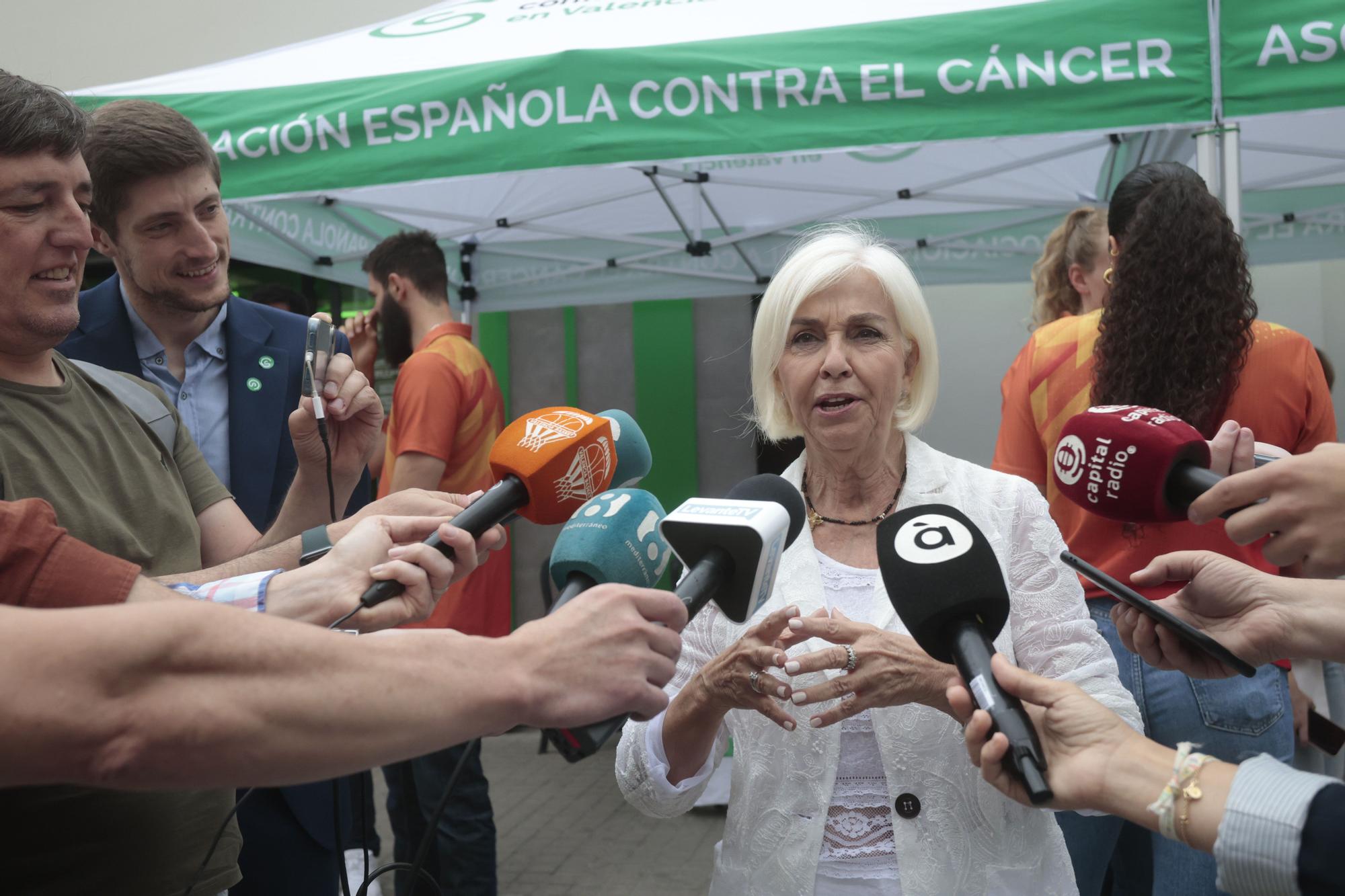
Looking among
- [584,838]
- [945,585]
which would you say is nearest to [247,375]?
[945,585]

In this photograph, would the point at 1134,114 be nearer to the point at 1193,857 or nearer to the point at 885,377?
the point at 885,377

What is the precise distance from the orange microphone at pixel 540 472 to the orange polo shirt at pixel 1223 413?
4.14 feet

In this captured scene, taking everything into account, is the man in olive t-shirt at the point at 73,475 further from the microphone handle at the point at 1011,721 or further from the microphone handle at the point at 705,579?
the microphone handle at the point at 1011,721

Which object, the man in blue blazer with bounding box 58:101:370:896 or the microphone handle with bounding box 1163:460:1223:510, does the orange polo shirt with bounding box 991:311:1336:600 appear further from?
the man in blue blazer with bounding box 58:101:370:896

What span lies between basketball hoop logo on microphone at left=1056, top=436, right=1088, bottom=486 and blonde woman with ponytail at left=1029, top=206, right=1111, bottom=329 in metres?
1.92

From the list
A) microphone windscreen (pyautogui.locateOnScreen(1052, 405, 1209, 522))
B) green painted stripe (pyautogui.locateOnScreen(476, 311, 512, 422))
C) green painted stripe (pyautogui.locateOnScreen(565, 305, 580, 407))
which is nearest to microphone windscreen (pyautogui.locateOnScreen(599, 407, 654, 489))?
microphone windscreen (pyautogui.locateOnScreen(1052, 405, 1209, 522))

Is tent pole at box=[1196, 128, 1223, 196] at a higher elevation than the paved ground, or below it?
higher

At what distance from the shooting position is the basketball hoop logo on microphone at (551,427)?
5.49 ft

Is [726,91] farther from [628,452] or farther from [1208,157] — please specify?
[628,452]

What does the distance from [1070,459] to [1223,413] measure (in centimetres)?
111

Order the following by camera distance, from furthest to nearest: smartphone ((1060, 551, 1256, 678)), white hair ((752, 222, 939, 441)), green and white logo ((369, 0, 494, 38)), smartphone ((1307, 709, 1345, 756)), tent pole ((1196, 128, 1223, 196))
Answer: green and white logo ((369, 0, 494, 38)) → tent pole ((1196, 128, 1223, 196)) → white hair ((752, 222, 939, 441)) → smartphone ((1307, 709, 1345, 756)) → smartphone ((1060, 551, 1256, 678))

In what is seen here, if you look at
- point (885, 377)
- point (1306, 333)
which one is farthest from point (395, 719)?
point (1306, 333)

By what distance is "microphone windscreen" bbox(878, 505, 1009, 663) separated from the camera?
1441 millimetres

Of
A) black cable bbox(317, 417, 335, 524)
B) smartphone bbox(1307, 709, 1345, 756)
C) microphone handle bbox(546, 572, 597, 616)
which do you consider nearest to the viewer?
microphone handle bbox(546, 572, 597, 616)
